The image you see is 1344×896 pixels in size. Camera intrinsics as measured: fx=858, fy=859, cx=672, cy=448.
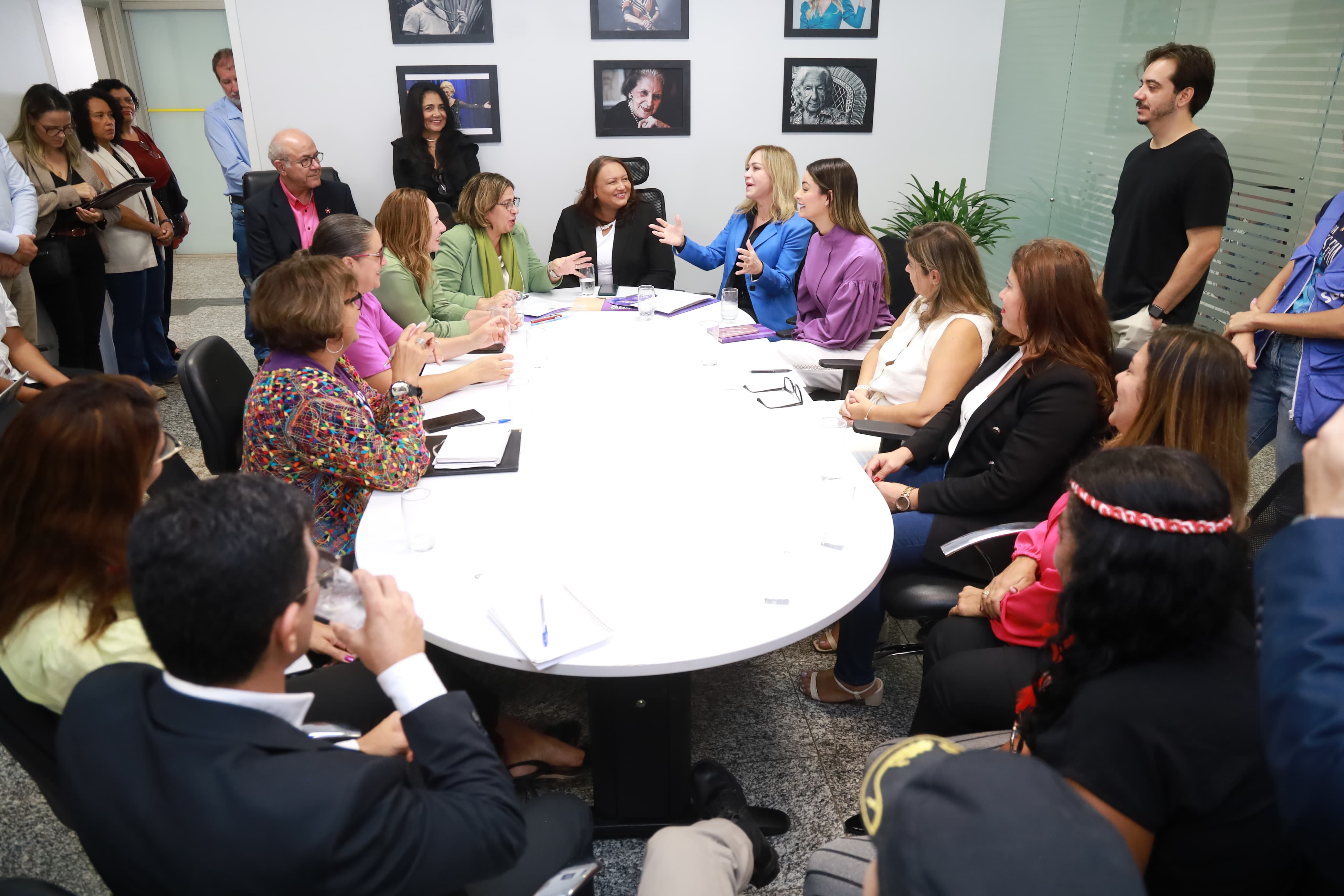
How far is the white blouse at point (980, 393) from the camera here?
2.38 m

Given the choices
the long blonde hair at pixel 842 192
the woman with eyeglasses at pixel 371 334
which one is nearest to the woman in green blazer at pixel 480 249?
the woman with eyeglasses at pixel 371 334

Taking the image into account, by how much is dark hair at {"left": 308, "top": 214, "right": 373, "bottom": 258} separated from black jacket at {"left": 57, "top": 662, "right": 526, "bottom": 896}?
186cm

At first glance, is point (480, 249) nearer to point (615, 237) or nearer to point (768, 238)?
point (615, 237)

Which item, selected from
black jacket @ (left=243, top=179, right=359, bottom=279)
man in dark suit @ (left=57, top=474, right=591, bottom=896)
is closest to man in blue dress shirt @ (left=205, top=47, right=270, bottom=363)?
black jacket @ (left=243, top=179, right=359, bottom=279)

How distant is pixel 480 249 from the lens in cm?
387

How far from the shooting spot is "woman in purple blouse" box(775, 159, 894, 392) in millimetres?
3457

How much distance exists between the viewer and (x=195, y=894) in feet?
2.99

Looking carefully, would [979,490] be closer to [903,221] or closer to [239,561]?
[239,561]

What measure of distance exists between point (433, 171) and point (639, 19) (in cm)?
157

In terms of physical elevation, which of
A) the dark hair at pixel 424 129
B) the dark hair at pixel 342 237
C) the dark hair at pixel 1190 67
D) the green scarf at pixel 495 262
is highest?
the dark hair at pixel 1190 67

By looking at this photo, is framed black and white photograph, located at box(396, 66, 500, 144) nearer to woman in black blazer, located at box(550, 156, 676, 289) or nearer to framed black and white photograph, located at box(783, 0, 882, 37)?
woman in black blazer, located at box(550, 156, 676, 289)

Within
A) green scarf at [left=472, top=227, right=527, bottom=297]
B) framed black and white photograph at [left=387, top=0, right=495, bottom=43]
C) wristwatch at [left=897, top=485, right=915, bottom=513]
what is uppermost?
framed black and white photograph at [left=387, top=0, right=495, bottom=43]

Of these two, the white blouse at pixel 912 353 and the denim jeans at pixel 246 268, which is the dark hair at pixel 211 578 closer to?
the white blouse at pixel 912 353

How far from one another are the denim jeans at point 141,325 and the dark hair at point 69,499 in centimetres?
354
